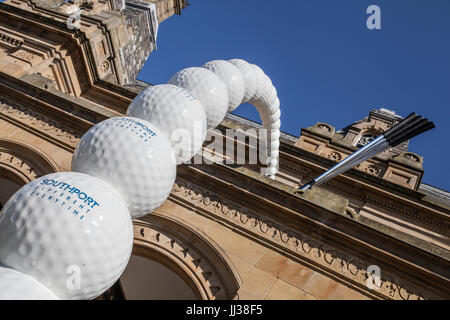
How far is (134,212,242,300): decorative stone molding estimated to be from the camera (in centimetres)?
523

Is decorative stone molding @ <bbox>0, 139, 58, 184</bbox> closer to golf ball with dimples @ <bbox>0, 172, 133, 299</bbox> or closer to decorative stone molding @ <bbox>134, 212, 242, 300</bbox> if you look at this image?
decorative stone molding @ <bbox>134, 212, 242, 300</bbox>

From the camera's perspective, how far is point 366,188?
9188mm

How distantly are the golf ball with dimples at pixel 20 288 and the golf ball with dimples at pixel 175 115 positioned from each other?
6.96 feet

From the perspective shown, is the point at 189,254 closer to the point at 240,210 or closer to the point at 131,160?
the point at 240,210

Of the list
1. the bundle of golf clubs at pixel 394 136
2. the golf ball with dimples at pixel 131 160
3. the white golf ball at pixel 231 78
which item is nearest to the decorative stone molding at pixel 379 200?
the bundle of golf clubs at pixel 394 136

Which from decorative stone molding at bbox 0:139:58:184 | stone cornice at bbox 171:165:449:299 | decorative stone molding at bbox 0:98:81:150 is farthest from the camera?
decorative stone molding at bbox 0:98:81:150

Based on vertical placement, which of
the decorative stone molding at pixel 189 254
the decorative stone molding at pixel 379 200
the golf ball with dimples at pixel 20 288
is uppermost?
the decorative stone molding at pixel 379 200

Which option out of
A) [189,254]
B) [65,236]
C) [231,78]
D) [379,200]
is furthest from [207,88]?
[379,200]

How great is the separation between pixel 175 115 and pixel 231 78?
223cm

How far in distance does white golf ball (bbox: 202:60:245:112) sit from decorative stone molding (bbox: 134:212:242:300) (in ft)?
7.80

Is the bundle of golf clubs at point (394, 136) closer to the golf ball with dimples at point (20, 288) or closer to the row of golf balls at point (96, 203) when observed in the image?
the row of golf balls at point (96, 203)

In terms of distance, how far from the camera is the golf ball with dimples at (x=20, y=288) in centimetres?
248

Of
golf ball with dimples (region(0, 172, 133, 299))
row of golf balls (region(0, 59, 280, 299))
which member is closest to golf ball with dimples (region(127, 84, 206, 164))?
row of golf balls (region(0, 59, 280, 299))
